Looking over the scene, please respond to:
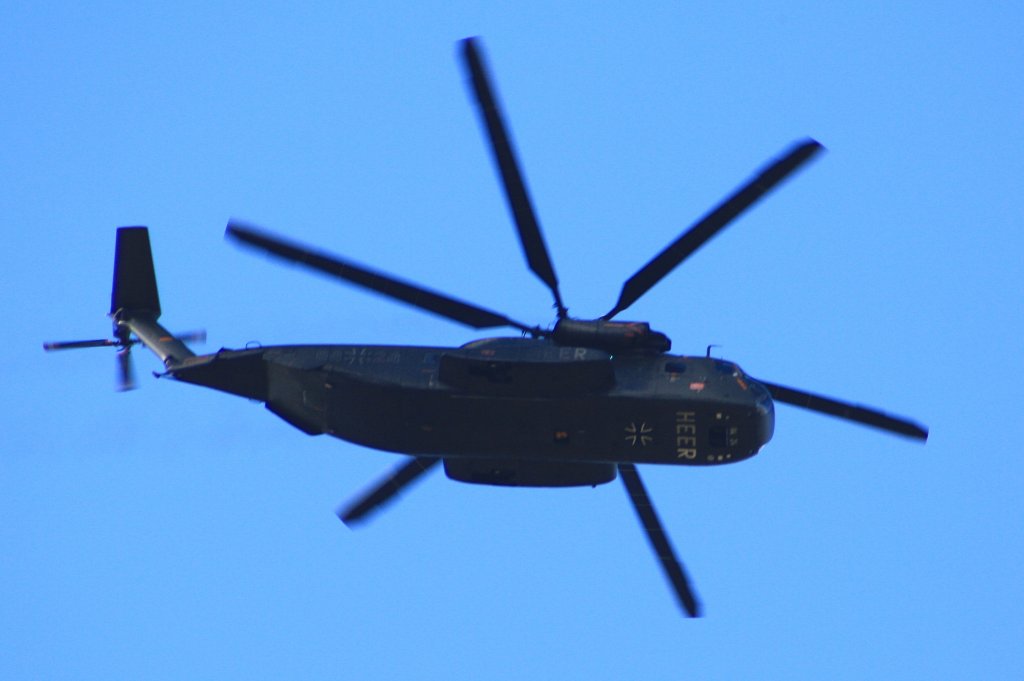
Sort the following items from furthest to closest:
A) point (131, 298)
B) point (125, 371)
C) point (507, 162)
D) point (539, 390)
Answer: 1. point (131, 298)
2. point (125, 371)
3. point (539, 390)
4. point (507, 162)

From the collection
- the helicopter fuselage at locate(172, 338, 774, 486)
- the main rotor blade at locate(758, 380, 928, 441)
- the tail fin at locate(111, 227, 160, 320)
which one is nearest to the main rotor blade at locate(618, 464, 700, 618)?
the helicopter fuselage at locate(172, 338, 774, 486)

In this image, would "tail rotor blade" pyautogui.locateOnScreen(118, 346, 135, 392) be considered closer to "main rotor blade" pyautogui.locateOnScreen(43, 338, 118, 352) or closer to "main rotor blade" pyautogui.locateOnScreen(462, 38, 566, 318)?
"main rotor blade" pyautogui.locateOnScreen(43, 338, 118, 352)

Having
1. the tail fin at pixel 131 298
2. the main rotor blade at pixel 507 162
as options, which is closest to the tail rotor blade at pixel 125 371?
the tail fin at pixel 131 298

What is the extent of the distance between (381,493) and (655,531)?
5.79 m

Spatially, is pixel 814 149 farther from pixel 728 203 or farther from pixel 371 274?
pixel 371 274

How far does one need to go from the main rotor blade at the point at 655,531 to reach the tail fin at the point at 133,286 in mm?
11650

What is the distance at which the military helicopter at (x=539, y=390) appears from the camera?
25.5m

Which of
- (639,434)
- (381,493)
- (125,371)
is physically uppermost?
(125,371)

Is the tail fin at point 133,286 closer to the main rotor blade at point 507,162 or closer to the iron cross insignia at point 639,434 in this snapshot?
the main rotor blade at point 507,162

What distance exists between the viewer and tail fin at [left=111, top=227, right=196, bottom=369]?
31.9 meters

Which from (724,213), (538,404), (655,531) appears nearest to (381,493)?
(538,404)

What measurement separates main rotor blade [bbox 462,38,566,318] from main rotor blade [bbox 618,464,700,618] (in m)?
4.93

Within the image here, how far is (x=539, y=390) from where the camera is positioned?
25.6 meters

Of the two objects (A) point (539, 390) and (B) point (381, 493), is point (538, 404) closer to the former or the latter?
(A) point (539, 390)
